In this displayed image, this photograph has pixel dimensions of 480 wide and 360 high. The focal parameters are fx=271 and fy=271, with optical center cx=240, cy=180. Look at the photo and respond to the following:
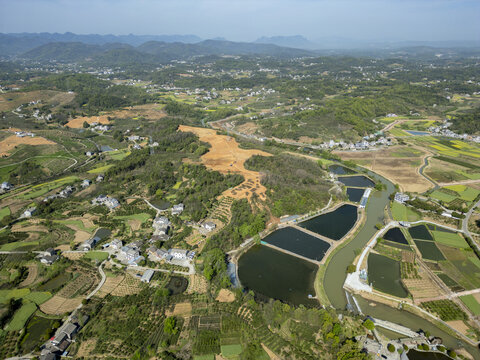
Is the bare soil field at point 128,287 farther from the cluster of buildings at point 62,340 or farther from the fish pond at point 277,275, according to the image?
the fish pond at point 277,275

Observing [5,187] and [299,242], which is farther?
[5,187]

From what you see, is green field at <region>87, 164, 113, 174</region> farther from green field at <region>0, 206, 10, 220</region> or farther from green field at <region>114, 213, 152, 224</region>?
green field at <region>114, 213, 152, 224</region>

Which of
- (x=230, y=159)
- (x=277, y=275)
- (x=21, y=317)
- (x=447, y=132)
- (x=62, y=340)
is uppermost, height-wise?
(x=447, y=132)

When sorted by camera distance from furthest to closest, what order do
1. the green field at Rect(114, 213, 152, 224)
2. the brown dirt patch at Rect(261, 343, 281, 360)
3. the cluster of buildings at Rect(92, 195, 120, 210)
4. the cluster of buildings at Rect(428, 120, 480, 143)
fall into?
the cluster of buildings at Rect(428, 120, 480, 143) < the cluster of buildings at Rect(92, 195, 120, 210) < the green field at Rect(114, 213, 152, 224) < the brown dirt patch at Rect(261, 343, 281, 360)

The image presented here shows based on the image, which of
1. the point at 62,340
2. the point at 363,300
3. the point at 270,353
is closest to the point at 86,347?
the point at 62,340

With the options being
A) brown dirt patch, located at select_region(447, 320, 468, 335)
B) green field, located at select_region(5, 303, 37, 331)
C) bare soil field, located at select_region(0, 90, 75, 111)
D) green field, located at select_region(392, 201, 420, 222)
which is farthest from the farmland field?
bare soil field, located at select_region(0, 90, 75, 111)

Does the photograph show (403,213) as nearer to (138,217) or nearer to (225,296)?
Result: (225,296)
